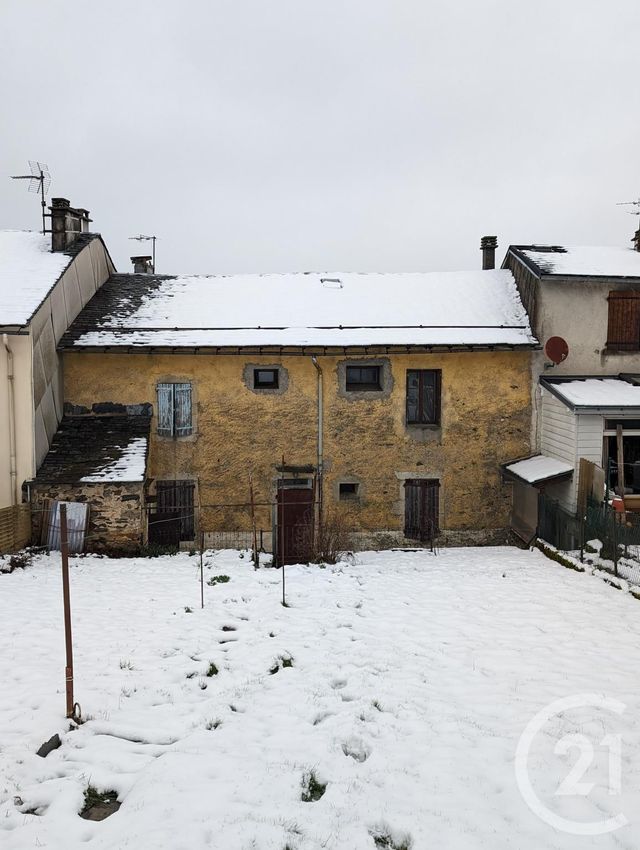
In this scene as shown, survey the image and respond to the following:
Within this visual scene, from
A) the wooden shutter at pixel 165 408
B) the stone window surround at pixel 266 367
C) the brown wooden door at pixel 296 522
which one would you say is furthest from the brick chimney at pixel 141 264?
the brown wooden door at pixel 296 522

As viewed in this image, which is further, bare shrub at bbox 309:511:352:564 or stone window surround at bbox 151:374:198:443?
stone window surround at bbox 151:374:198:443

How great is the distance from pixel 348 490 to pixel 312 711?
9694 millimetres

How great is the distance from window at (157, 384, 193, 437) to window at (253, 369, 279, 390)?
1888 millimetres

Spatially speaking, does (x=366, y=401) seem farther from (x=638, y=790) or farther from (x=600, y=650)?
(x=638, y=790)

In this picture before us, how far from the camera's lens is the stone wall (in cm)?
1316

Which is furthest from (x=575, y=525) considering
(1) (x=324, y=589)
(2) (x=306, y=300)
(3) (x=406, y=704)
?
(2) (x=306, y=300)

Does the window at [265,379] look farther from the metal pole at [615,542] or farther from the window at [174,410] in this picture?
the metal pole at [615,542]

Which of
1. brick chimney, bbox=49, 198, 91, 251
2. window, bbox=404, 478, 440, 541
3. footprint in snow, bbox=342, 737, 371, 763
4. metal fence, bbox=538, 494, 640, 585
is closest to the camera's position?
footprint in snow, bbox=342, 737, 371, 763

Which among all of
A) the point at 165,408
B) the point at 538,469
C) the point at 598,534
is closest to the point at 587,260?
the point at 538,469

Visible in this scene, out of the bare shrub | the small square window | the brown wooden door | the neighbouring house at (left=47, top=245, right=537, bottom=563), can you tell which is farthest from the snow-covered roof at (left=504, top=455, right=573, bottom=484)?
the brown wooden door

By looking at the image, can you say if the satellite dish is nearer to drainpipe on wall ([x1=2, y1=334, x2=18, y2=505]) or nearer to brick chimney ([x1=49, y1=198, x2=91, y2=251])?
drainpipe on wall ([x1=2, y1=334, x2=18, y2=505])

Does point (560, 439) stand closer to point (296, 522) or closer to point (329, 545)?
point (329, 545)

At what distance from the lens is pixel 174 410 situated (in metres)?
15.2

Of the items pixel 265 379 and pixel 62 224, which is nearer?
pixel 265 379
